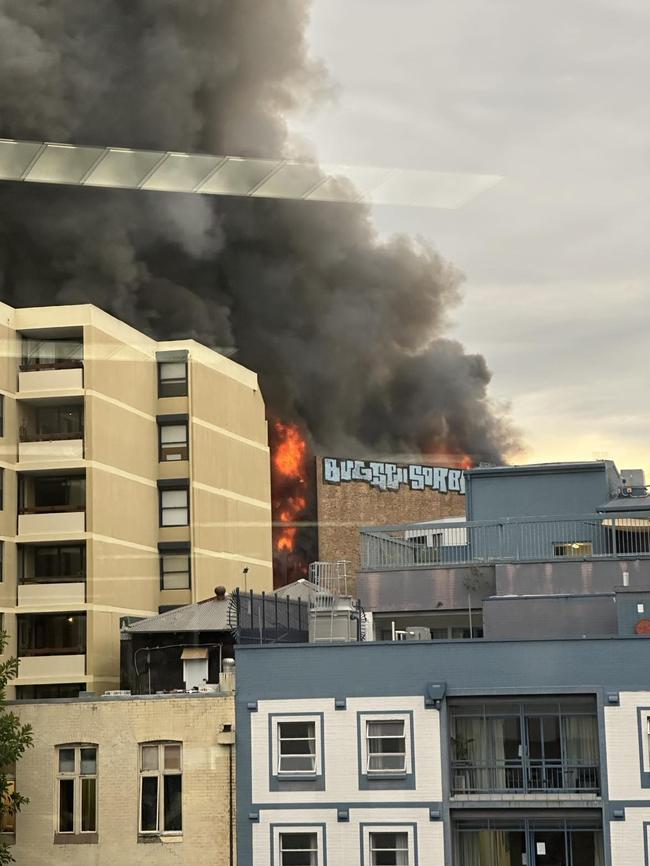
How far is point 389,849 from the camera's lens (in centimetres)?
920

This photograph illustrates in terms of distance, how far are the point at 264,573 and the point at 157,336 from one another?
357 centimetres

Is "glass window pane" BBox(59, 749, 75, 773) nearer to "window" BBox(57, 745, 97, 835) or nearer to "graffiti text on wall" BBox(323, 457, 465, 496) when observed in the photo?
"window" BBox(57, 745, 97, 835)

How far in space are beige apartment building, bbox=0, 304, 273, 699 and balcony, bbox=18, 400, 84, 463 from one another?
0.02 meters

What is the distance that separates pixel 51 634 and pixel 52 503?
42.6 inches

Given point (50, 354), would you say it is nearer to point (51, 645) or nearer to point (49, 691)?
point (51, 645)

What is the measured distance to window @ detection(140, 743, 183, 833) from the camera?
9492mm

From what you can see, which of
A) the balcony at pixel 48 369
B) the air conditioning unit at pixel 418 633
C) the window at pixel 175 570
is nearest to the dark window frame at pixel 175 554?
the window at pixel 175 570

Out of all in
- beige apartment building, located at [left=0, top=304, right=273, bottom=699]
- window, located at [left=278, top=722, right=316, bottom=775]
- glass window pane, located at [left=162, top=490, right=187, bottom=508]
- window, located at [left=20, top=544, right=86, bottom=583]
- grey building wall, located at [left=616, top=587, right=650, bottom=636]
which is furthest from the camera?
grey building wall, located at [left=616, top=587, right=650, bottom=636]

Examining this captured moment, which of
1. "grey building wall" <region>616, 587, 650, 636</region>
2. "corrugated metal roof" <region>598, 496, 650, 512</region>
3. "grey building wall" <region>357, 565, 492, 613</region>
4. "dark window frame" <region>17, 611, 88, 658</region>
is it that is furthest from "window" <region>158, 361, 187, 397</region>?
"grey building wall" <region>357, 565, 492, 613</region>

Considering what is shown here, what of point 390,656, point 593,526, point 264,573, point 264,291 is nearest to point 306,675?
point 390,656

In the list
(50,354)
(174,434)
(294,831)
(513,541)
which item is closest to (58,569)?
(174,434)

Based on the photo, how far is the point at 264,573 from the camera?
7875 mm

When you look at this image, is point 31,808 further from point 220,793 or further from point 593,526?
point 593,526

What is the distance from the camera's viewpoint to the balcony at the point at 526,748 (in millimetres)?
9273
